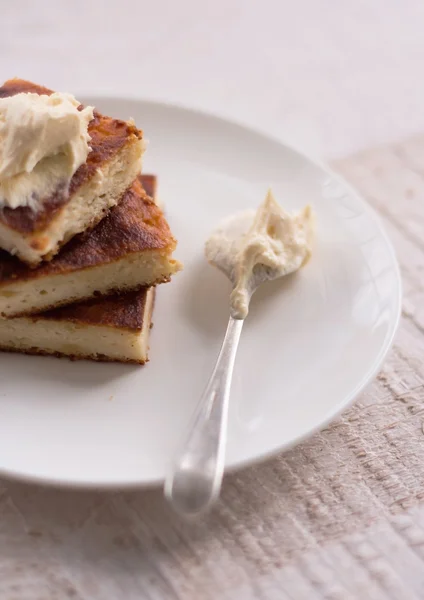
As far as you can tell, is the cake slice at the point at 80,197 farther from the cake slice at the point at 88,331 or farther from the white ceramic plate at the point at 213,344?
the white ceramic plate at the point at 213,344

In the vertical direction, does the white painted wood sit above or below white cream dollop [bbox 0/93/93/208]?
below

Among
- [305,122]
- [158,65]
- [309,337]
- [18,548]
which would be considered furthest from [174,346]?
[158,65]

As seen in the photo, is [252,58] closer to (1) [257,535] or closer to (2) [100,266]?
(2) [100,266]

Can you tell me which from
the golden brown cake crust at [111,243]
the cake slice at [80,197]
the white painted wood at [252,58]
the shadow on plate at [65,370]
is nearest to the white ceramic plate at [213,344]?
the shadow on plate at [65,370]

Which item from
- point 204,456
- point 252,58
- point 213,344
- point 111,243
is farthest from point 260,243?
point 252,58

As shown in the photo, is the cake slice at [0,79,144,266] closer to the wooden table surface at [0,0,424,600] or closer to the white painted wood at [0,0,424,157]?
the wooden table surface at [0,0,424,600]

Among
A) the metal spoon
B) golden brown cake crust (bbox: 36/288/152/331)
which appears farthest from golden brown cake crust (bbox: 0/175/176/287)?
the metal spoon
